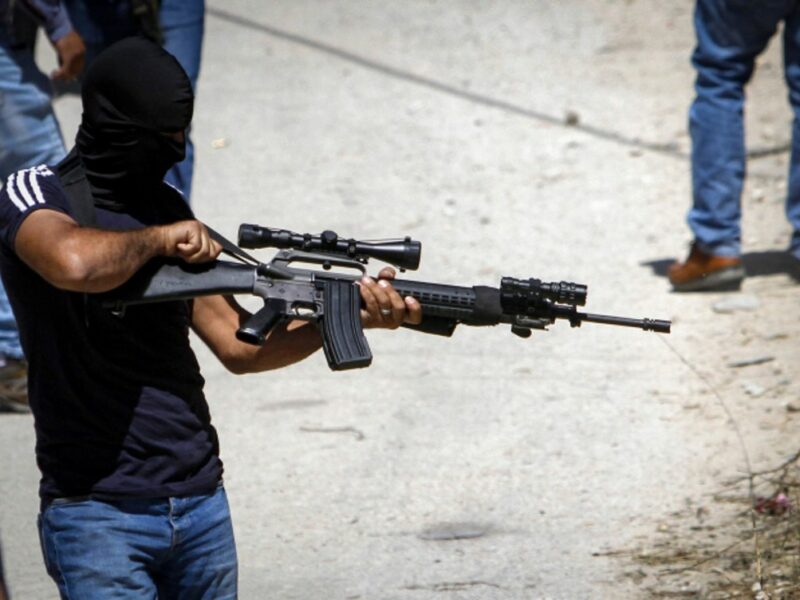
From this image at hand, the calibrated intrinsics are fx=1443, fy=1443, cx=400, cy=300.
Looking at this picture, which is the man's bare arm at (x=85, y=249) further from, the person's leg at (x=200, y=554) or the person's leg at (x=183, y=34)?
the person's leg at (x=183, y=34)

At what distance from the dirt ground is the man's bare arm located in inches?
65.9

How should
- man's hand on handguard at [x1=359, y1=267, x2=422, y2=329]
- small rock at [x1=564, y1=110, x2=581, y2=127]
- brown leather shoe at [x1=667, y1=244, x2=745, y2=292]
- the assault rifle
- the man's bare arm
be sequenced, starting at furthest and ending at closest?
small rock at [x1=564, y1=110, x2=581, y2=127] → brown leather shoe at [x1=667, y1=244, x2=745, y2=292] → man's hand on handguard at [x1=359, y1=267, x2=422, y2=329] → the assault rifle → the man's bare arm

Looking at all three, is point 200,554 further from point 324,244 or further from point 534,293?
point 534,293

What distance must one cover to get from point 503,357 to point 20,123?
204 cm

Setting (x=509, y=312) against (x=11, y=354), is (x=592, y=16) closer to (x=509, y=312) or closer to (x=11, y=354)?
(x=11, y=354)

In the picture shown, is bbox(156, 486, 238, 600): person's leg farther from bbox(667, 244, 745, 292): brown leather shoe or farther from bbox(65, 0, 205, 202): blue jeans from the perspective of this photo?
bbox(667, 244, 745, 292): brown leather shoe

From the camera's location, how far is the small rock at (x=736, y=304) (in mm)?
5918

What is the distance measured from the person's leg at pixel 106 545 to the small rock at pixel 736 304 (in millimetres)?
3689

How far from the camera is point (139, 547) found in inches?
105

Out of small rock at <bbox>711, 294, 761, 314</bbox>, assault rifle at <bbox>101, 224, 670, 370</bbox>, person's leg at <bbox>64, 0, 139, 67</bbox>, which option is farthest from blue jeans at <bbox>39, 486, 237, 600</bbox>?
small rock at <bbox>711, 294, 761, 314</bbox>

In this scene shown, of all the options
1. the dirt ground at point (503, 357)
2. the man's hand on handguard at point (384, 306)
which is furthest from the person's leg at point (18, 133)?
the man's hand on handguard at point (384, 306)

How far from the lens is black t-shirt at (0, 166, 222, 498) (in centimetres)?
268

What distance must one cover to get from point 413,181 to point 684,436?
9.96 ft

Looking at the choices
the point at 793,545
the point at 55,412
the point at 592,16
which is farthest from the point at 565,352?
the point at 592,16
